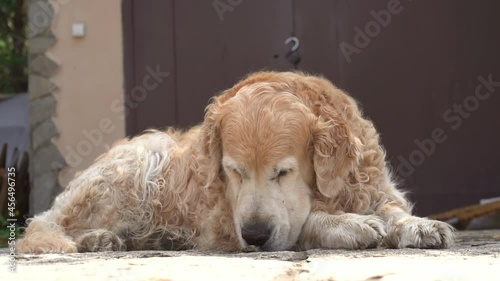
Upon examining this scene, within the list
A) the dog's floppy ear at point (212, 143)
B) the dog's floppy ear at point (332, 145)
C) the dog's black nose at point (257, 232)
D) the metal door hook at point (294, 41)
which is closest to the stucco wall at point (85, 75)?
the metal door hook at point (294, 41)

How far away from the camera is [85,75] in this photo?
9.22 meters

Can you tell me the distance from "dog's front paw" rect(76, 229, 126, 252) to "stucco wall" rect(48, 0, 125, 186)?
3.84 m

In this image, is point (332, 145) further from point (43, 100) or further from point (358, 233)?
point (43, 100)

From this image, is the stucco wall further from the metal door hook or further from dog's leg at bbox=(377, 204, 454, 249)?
dog's leg at bbox=(377, 204, 454, 249)

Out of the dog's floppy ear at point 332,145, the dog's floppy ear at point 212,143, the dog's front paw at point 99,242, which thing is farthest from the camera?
the dog's front paw at point 99,242

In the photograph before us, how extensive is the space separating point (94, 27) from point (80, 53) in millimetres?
301

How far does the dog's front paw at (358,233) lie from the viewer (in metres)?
4.37

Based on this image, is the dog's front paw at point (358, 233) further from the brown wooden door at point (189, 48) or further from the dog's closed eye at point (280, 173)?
the brown wooden door at point (189, 48)

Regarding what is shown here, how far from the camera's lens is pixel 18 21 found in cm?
1636

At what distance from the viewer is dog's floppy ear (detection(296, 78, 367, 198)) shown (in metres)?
4.71

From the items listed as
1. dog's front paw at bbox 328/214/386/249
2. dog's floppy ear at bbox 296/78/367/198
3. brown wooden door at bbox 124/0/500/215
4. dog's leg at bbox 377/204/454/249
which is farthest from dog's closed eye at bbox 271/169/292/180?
brown wooden door at bbox 124/0/500/215

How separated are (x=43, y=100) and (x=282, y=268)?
20.4 feet

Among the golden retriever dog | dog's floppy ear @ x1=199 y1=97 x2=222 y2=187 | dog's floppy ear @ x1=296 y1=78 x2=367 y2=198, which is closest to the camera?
the golden retriever dog

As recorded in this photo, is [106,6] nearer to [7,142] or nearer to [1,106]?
[7,142]
